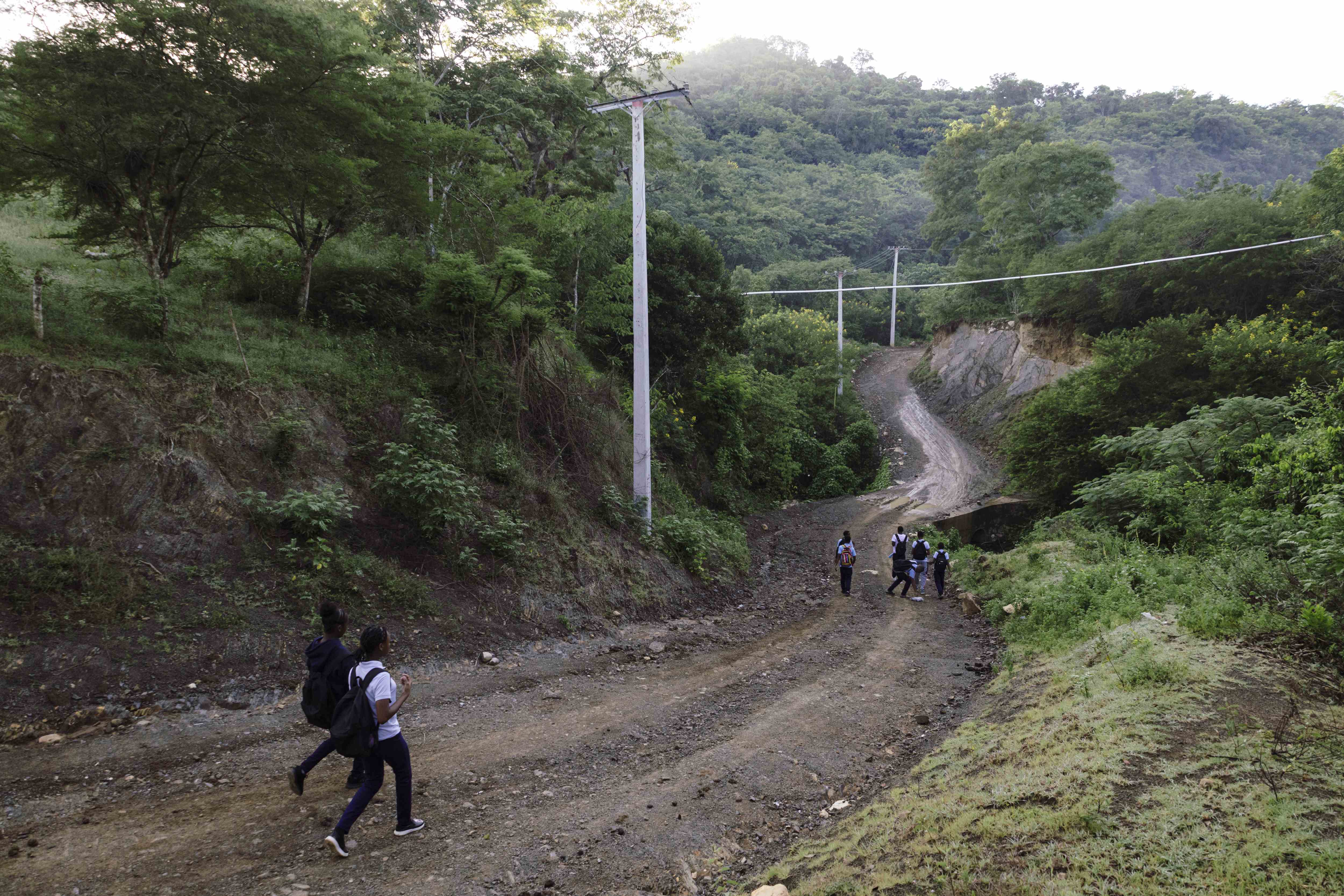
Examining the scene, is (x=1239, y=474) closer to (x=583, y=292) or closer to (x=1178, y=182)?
(x=583, y=292)

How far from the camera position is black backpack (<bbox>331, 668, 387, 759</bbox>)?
4.78 meters

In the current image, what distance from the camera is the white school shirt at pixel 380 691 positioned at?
483cm

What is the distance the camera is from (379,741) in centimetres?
484

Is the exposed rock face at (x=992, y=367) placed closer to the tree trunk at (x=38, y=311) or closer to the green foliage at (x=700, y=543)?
the green foliage at (x=700, y=543)

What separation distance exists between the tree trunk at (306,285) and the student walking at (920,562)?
43.9ft

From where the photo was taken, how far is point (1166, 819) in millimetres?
4168

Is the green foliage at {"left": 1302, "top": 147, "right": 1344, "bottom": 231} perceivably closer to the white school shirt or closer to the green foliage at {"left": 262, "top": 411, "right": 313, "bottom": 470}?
the green foliage at {"left": 262, "top": 411, "right": 313, "bottom": 470}

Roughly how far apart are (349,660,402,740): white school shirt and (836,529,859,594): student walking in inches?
455

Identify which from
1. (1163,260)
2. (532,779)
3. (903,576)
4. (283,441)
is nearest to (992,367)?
(1163,260)

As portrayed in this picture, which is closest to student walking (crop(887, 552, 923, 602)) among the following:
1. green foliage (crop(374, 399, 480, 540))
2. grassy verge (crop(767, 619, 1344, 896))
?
grassy verge (crop(767, 619, 1344, 896))

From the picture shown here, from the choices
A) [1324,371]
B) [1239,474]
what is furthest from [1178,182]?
→ [1239,474]

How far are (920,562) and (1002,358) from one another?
26979 millimetres

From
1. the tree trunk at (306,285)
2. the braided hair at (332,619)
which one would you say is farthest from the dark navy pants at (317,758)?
the tree trunk at (306,285)

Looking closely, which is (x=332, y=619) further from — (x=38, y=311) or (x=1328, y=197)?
(x=1328, y=197)
